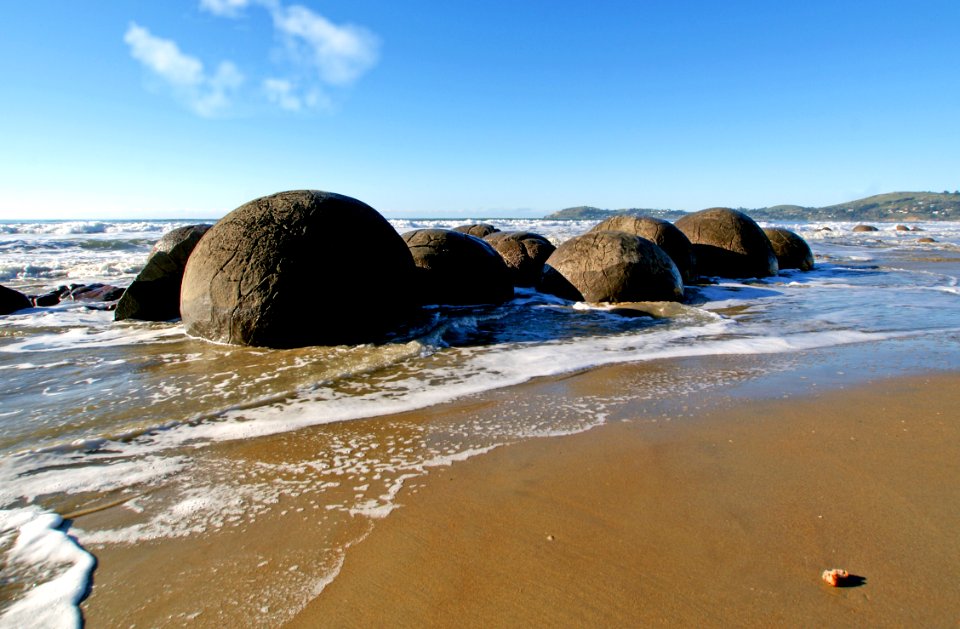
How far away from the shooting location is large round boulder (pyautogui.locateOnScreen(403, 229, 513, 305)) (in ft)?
26.3

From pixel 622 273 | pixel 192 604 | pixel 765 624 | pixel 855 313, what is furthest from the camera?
pixel 622 273

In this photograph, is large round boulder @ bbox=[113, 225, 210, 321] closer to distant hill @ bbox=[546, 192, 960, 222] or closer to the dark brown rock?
the dark brown rock

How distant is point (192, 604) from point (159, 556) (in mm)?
378

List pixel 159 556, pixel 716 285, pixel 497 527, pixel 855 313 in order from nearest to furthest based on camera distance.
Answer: pixel 159 556 < pixel 497 527 < pixel 855 313 < pixel 716 285

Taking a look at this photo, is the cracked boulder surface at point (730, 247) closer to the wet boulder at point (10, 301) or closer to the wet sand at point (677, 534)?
the wet sand at point (677, 534)

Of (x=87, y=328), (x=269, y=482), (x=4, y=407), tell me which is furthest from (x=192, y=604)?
(x=87, y=328)

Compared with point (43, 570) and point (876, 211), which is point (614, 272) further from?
point (876, 211)

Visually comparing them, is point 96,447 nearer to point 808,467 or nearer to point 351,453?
point 351,453

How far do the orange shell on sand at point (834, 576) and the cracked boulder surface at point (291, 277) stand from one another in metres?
4.61

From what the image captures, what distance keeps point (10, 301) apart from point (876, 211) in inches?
4233

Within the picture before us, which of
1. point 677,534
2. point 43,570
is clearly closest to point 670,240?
point 677,534

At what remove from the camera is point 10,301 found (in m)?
8.21

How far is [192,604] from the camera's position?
1742mm

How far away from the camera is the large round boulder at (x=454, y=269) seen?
8.01 metres
